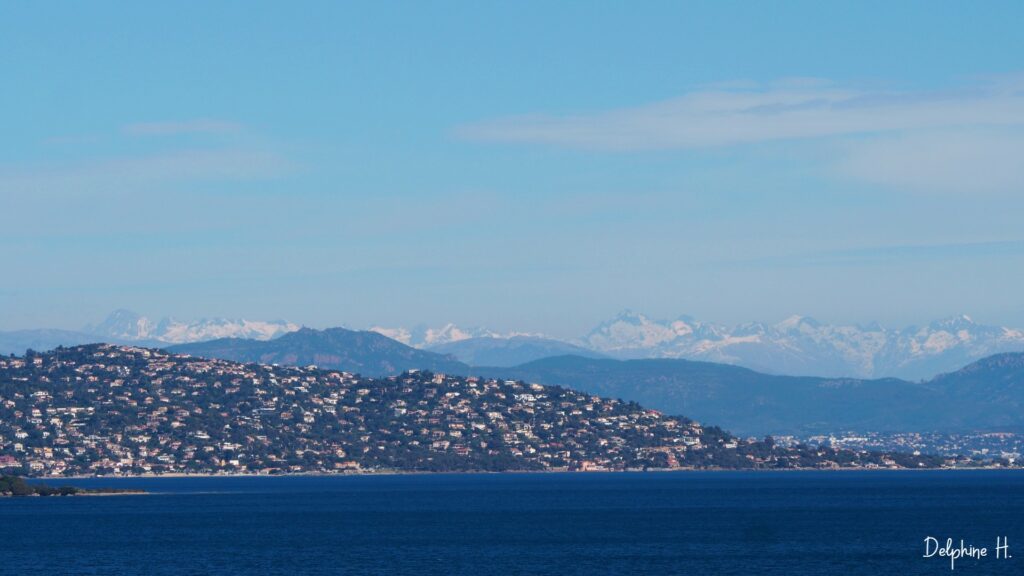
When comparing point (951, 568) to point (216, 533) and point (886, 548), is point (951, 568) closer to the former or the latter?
point (886, 548)

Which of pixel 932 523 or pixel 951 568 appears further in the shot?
pixel 932 523

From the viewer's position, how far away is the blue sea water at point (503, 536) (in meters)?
110

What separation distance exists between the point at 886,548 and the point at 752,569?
17.9 metres

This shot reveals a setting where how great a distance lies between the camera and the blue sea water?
110m

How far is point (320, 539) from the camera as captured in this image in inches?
5236

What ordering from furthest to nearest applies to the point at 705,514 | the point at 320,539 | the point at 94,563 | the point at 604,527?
the point at 705,514 → the point at 604,527 → the point at 320,539 → the point at 94,563

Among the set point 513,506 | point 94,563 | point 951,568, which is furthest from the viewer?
point 513,506

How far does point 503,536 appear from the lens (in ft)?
448

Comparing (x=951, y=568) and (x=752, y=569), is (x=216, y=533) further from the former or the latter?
(x=951, y=568)

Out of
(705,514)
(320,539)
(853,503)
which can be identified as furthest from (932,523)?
(320,539)

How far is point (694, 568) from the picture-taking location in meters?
108

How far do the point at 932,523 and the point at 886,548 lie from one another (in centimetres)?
2962

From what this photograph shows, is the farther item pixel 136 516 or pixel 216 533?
pixel 136 516

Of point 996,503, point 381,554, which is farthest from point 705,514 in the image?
point 381,554
